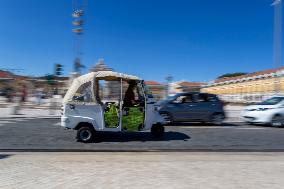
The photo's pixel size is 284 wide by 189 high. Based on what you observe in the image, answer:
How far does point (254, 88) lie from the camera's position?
4622 centimetres

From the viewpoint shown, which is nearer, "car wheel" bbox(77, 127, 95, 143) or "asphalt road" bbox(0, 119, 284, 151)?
"asphalt road" bbox(0, 119, 284, 151)

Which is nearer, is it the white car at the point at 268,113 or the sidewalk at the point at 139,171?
the sidewalk at the point at 139,171

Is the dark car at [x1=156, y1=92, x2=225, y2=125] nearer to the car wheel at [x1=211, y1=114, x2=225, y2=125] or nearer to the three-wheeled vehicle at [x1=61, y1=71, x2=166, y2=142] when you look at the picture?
the car wheel at [x1=211, y1=114, x2=225, y2=125]

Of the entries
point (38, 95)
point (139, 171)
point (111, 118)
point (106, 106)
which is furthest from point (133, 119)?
point (38, 95)

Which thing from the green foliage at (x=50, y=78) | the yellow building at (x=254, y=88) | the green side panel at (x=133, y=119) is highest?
the yellow building at (x=254, y=88)

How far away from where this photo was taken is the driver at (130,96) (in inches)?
445

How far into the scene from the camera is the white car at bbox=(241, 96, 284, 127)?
16.6 meters

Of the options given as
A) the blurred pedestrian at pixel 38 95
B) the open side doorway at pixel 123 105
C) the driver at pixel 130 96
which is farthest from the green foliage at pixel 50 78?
the driver at pixel 130 96

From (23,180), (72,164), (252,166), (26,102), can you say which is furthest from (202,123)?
(26,102)

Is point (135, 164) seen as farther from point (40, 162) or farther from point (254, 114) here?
point (254, 114)

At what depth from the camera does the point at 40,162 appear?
7594 millimetres

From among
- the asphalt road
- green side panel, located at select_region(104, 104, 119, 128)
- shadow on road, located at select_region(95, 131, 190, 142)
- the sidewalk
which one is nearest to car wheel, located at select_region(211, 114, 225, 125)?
the asphalt road

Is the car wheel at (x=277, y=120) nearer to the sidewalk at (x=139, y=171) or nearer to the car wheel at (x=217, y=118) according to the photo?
the car wheel at (x=217, y=118)

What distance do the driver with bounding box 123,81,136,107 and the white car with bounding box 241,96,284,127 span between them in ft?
26.9
